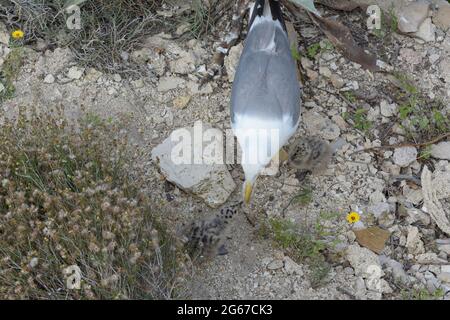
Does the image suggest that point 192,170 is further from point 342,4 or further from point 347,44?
point 342,4

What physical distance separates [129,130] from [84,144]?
0.55m

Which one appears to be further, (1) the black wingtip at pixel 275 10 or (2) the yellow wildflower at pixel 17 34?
(2) the yellow wildflower at pixel 17 34

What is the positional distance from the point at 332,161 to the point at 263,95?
666mm

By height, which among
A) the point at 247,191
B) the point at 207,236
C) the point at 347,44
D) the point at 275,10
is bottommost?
the point at 207,236

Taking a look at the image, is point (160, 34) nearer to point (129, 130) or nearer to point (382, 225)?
point (129, 130)

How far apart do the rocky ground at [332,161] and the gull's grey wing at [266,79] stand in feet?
1.47

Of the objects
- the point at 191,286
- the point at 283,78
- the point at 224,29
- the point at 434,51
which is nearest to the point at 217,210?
the point at 191,286

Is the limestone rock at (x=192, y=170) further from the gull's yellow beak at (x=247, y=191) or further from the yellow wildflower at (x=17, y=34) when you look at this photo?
the yellow wildflower at (x=17, y=34)

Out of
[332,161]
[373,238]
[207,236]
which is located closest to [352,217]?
[373,238]

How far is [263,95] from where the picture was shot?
3285 millimetres

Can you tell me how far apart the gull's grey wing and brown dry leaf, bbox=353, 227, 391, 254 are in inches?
26.3

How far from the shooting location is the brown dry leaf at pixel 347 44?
12.8ft

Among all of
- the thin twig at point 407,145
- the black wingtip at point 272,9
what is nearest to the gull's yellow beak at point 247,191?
the thin twig at point 407,145

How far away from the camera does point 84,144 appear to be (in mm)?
3232
